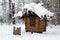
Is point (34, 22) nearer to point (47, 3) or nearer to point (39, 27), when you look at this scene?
point (39, 27)

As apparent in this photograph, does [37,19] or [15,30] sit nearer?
[15,30]

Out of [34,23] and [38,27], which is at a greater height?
[34,23]

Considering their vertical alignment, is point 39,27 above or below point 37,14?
below

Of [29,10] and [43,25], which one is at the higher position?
[29,10]

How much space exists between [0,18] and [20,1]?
11.0m

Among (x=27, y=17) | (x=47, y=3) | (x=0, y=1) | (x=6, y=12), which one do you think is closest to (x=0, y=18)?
(x=6, y=12)

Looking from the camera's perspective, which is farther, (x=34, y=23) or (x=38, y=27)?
(x=34, y=23)

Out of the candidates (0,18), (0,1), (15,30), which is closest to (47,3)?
(0,18)

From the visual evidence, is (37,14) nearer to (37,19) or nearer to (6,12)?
(37,19)

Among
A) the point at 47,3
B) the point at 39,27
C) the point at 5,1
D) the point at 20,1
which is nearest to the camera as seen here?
the point at 39,27

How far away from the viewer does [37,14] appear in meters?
18.9

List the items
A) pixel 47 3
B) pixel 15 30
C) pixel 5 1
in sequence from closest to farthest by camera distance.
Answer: pixel 15 30 → pixel 47 3 → pixel 5 1

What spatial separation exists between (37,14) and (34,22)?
3.12ft

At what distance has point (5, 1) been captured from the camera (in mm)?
39688
